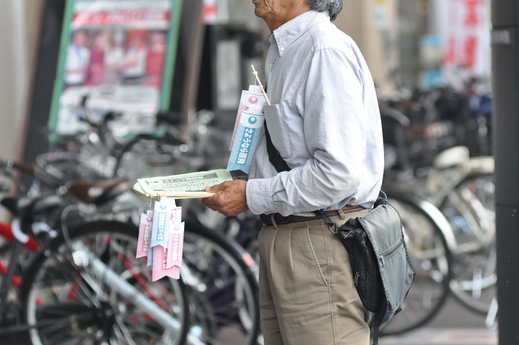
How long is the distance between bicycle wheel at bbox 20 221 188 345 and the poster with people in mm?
2359

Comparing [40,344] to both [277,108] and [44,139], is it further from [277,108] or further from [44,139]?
[44,139]

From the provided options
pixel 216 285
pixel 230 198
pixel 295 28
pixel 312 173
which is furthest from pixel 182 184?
pixel 216 285

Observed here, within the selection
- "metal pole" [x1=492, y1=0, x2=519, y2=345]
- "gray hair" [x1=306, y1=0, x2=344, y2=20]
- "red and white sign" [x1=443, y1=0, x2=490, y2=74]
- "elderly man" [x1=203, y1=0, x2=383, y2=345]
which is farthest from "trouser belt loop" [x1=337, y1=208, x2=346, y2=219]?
"red and white sign" [x1=443, y1=0, x2=490, y2=74]

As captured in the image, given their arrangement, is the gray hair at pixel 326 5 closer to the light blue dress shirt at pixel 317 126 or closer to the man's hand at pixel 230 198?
the light blue dress shirt at pixel 317 126

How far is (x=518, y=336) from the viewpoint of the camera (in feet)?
10.8

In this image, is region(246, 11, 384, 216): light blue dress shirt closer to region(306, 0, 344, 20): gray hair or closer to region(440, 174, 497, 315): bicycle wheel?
region(306, 0, 344, 20): gray hair

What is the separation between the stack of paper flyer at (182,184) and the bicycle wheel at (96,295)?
1374 millimetres

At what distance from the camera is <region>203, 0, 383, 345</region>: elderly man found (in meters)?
2.35

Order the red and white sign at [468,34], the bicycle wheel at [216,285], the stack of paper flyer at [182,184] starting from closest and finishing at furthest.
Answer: the stack of paper flyer at [182,184]
the bicycle wheel at [216,285]
the red and white sign at [468,34]

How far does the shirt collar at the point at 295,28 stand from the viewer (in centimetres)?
252

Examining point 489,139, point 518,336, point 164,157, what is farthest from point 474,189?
point 518,336

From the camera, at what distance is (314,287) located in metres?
2.49

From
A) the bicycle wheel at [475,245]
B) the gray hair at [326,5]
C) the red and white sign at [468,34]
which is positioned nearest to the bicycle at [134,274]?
the gray hair at [326,5]

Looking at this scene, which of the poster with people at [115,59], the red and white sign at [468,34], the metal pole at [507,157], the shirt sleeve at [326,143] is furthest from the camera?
the red and white sign at [468,34]
